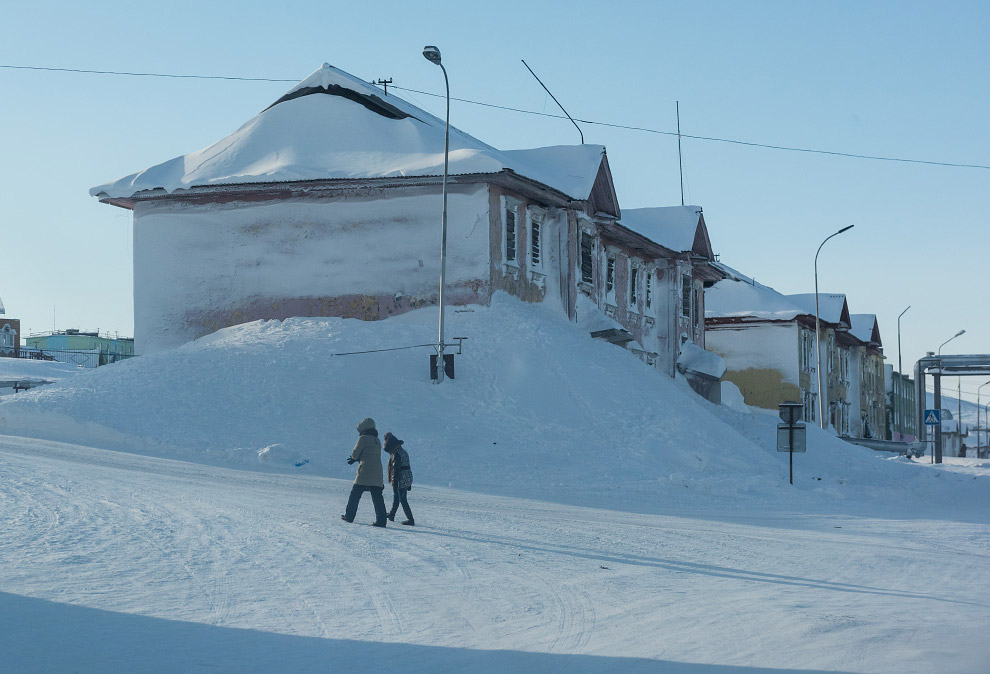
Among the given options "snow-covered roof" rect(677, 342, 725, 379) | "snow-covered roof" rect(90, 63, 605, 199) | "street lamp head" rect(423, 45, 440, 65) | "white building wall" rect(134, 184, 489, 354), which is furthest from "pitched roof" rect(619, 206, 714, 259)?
"street lamp head" rect(423, 45, 440, 65)

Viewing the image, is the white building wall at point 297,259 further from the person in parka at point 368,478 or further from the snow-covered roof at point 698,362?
the snow-covered roof at point 698,362

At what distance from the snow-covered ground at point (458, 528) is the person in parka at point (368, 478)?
22cm

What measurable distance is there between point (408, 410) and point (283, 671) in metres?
16.7

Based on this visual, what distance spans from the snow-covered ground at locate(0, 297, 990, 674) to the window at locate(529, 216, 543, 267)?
5.89 feet

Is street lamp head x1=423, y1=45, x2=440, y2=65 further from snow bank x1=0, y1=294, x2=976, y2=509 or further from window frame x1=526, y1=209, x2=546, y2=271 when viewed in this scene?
window frame x1=526, y1=209, x2=546, y2=271

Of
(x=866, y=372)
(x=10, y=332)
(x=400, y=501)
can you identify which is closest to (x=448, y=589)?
(x=400, y=501)

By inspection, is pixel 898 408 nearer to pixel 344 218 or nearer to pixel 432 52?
pixel 344 218

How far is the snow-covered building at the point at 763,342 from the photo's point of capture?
175 feet

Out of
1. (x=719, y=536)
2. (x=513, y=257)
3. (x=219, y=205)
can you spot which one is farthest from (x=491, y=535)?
(x=219, y=205)

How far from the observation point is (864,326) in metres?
68.7

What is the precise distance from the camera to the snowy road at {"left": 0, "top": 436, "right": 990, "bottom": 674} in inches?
294

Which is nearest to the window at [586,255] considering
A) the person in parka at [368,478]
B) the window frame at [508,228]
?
the window frame at [508,228]

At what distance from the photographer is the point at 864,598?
10.1m

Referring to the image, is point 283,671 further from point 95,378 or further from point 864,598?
point 95,378
